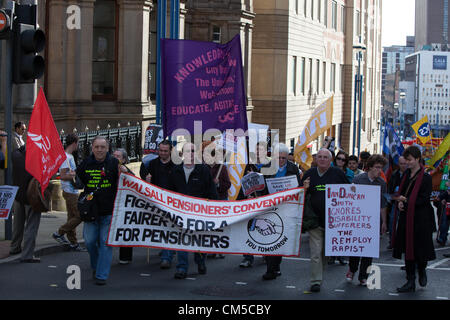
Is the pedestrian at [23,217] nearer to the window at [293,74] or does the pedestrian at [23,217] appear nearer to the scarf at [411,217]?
the scarf at [411,217]

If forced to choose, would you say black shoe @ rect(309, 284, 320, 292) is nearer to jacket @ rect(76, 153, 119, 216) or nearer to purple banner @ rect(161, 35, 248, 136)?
jacket @ rect(76, 153, 119, 216)

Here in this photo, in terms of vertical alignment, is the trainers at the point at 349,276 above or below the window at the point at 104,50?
below

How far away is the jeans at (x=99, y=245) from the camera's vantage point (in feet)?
34.9

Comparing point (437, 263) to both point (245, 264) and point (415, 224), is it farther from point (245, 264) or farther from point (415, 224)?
point (245, 264)

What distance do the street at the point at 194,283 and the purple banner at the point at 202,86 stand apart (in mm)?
2048

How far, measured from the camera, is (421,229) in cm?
1080

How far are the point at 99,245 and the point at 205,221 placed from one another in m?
1.31

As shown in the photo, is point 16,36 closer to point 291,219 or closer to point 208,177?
point 208,177

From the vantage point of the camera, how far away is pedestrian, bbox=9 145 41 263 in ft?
38.3

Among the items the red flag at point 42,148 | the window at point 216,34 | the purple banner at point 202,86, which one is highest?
the window at point 216,34

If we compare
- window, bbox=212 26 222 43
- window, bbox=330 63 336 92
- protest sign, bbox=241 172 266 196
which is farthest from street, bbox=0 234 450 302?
window, bbox=330 63 336 92

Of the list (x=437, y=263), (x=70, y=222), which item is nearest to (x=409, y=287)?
(x=437, y=263)

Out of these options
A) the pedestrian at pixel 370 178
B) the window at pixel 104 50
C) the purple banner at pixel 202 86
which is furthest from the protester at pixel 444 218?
the window at pixel 104 50
